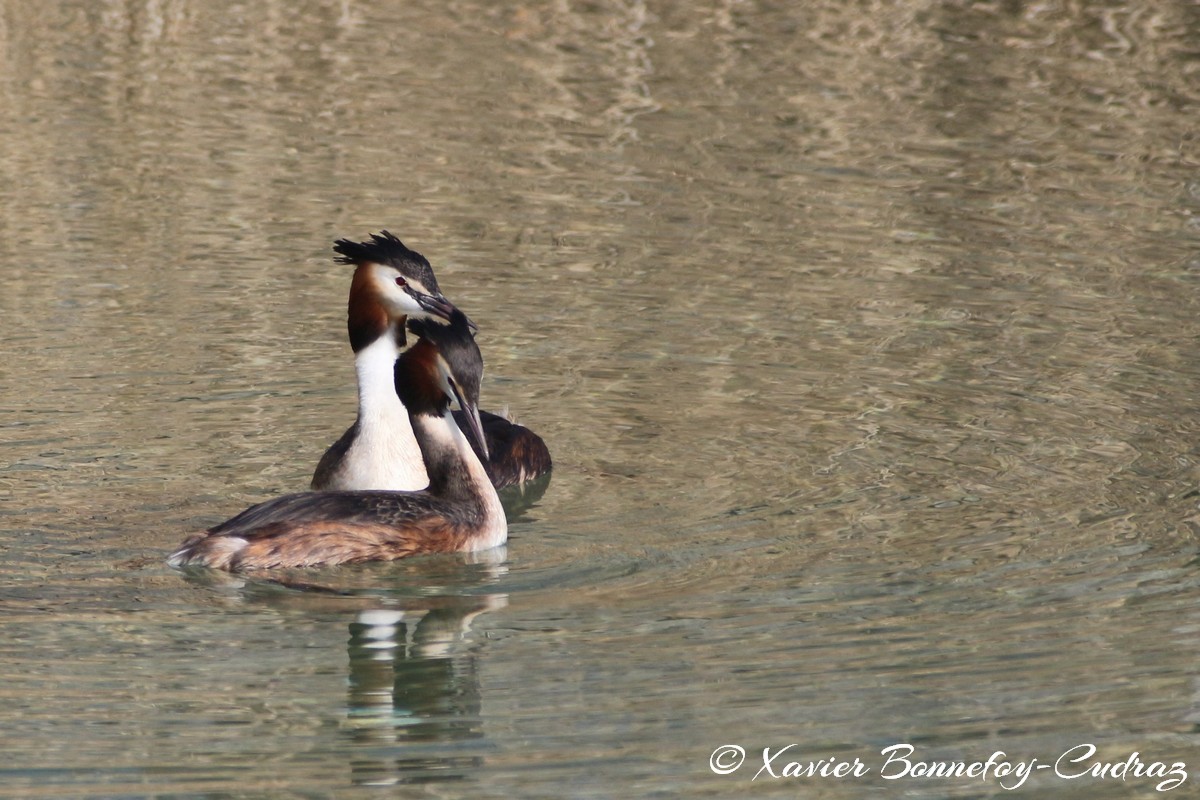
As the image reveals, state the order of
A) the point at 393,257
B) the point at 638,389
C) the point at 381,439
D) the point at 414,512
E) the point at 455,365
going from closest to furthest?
the point at 414,512 < the point at 455,365 < the point at 381,439 < the point at 393,257 < the point at 638,389

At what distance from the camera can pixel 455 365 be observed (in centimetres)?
988

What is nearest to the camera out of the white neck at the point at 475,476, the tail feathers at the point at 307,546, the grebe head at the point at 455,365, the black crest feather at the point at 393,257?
the tail feathers at the point at 307,546

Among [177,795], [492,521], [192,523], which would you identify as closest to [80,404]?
[192,523]

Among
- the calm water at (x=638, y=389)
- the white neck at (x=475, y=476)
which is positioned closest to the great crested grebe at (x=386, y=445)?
the white neck at (x=475, y=476)

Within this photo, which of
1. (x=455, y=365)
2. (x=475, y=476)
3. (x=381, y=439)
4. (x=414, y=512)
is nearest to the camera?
(x=414, y=512)

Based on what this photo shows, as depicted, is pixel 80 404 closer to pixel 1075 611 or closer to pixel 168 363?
pixel 168 363

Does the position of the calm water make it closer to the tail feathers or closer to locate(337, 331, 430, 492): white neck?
the tail feathers

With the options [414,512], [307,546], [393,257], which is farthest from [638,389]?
[307,546]

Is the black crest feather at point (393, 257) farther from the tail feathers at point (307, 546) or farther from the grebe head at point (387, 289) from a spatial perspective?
the tail feathers at point (307, 546)

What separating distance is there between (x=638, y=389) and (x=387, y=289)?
2.05 metres

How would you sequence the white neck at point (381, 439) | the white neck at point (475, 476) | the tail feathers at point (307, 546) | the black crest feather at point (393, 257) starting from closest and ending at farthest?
the tail feathers at point (307, 546) → the white neck at point (475, 476) → the white neck at point (381, 439) → the black crest feather at point (393, 257)

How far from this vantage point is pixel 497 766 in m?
7.23

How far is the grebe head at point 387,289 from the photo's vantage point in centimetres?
1064

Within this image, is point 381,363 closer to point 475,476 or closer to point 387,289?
point 387,289
